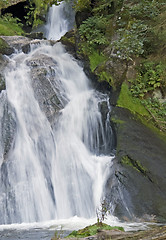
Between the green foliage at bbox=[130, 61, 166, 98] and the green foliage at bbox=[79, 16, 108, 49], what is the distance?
2.38 m

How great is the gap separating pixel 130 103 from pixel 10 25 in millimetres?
12568

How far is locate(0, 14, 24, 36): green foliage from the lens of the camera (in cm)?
1685

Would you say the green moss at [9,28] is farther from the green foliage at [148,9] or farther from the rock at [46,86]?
the green foliage at [148,9]

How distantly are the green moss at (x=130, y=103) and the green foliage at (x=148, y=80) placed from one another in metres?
0.27

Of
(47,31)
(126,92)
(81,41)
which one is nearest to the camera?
(126,92)

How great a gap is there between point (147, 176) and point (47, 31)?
14586mm

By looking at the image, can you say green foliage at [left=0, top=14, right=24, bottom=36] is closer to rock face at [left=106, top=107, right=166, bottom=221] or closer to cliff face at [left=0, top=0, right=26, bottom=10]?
cliff face at [left=0, top=0, right=26, bottom=10]

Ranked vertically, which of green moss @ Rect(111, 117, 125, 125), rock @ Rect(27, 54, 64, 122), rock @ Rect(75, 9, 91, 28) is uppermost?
rock @ Rect(75, 9, 91, 28)

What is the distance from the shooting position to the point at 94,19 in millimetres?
12180

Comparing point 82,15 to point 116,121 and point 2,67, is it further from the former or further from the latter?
point 116,121

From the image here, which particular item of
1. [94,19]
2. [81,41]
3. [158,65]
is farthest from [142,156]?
[94,19]

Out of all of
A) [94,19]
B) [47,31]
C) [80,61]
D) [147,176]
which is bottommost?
[147,176]

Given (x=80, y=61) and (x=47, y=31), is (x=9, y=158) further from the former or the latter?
(x=47, y=31)

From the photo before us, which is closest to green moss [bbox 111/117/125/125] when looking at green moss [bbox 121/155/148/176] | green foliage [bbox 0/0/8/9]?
green moss [bbox 121/155/148/176]
